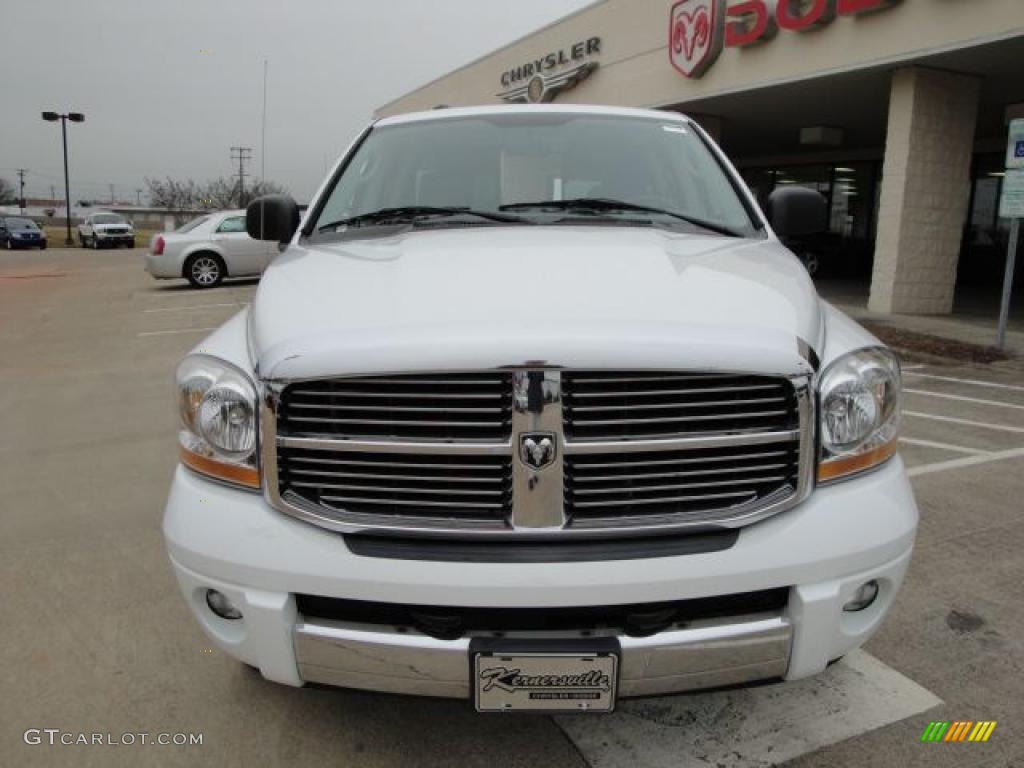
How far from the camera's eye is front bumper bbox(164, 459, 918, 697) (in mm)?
1726

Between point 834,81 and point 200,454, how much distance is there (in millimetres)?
13014

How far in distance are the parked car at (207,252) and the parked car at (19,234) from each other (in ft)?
77.3

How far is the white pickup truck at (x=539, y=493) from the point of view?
5.69ft

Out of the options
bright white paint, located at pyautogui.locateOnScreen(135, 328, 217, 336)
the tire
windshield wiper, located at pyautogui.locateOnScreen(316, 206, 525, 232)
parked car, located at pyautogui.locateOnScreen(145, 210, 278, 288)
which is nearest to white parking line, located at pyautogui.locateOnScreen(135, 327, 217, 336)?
bright white paint, located at pyautogui.locateOnScreen(135, 328, 217, 336)

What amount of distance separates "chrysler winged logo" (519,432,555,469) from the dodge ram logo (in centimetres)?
1376

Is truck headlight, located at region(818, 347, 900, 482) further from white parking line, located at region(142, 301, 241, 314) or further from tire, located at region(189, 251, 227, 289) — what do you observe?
tire, located at region(189, 251, 227, 289)

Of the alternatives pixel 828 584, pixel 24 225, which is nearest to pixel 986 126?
pixel 828 584

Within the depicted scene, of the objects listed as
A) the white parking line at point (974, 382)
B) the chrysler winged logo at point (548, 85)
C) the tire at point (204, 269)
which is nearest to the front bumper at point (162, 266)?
the tire at point (204, 269)

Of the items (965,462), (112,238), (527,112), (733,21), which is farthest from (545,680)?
(112,238)

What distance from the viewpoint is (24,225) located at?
114ft

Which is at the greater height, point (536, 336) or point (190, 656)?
point (536, 336)

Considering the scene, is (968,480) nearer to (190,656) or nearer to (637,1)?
(190,656)

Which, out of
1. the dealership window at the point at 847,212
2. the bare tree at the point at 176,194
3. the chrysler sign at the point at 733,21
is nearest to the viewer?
the chrysler sign at the point at 733,21

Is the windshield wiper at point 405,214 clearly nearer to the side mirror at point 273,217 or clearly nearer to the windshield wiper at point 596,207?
the windshield wiper at point 596,207
